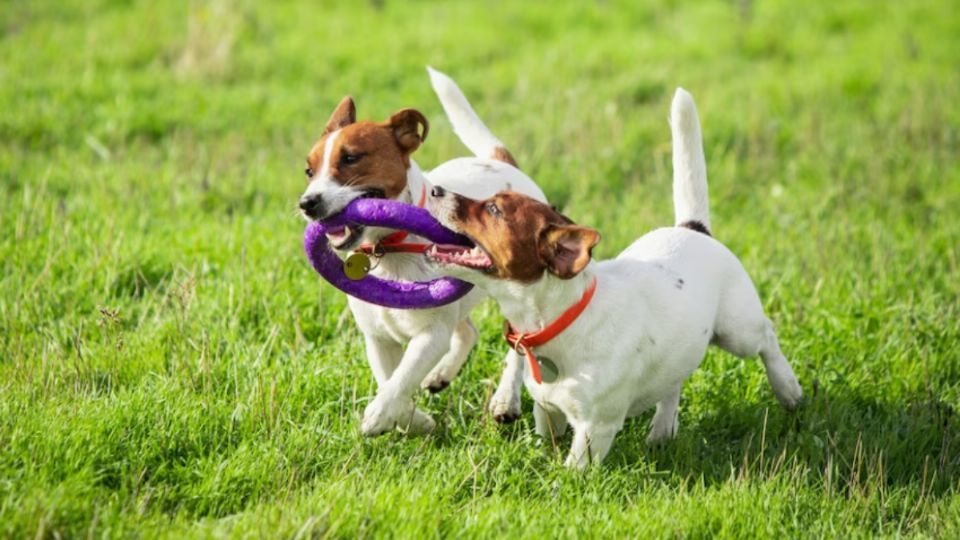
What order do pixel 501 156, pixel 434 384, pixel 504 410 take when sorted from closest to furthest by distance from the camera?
pixel 504 410 < pixel 434 384 < pixel 501 156

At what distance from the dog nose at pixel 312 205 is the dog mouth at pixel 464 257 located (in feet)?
1.71

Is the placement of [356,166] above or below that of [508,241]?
above

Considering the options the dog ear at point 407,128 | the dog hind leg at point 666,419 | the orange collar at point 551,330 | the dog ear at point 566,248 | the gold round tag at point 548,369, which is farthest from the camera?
the dog hind leg at point 666,419

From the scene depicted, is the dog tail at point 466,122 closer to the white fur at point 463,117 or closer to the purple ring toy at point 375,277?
the white fur at point 463,117

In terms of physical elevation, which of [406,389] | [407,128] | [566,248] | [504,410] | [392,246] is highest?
[407,128]

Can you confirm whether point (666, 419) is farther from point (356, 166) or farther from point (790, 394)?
point (356, 166)

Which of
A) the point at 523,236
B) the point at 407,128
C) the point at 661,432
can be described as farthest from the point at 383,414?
the point at 661,432

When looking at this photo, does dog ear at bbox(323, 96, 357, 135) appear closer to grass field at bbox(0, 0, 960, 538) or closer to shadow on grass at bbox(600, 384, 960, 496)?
grass field at bbox(0, 0, 960, 538)

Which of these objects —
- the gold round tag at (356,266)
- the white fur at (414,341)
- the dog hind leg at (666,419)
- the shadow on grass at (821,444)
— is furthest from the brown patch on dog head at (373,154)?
the dog hind leg at (666,419)

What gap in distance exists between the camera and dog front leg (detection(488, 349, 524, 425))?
17.1ft

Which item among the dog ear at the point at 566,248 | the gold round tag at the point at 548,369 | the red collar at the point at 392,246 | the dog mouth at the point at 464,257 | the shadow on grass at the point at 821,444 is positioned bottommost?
the shadow on grass at the point at 821,444

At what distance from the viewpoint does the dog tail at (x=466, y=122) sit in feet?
20.0

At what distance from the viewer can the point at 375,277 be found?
488cm

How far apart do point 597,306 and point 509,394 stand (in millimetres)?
827
